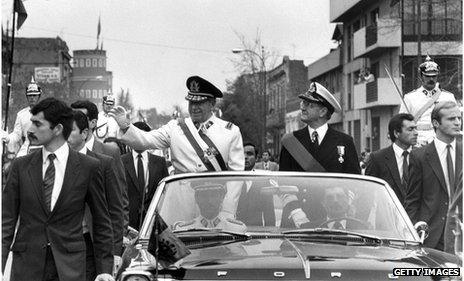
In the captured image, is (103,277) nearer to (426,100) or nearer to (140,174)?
(140,174)

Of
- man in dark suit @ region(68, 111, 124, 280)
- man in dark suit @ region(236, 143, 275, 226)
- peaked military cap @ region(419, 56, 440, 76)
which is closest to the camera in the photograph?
man in dark suit @ region(236, 143, 275, 226)

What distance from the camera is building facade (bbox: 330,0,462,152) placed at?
154ft

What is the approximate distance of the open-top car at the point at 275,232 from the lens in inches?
212

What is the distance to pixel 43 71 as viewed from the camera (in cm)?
10212

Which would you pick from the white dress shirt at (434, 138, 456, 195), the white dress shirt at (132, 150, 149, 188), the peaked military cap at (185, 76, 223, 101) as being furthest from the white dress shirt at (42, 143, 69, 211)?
the white dress shirt at (132, 150, 149, 188)

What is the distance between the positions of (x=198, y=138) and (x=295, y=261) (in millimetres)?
4372

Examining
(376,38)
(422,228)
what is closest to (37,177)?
(422,228)

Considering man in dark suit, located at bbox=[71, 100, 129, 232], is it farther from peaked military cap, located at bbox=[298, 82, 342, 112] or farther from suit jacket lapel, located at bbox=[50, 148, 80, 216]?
suit jacket lapel, located at bbox=[50, 148, 80, 216]

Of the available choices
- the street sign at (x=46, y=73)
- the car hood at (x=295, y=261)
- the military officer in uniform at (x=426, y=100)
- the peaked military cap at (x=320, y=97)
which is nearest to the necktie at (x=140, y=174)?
the peaked military cap at (x=320, y=97)

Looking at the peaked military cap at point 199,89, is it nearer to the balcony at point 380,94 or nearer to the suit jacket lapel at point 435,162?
the suit jacket lapel at point 435,162

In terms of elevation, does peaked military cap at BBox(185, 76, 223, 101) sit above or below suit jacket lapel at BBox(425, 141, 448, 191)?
above

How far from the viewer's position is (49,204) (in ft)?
21.2

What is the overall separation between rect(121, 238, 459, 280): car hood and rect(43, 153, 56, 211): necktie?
3.66ft

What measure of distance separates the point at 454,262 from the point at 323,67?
64460mm
